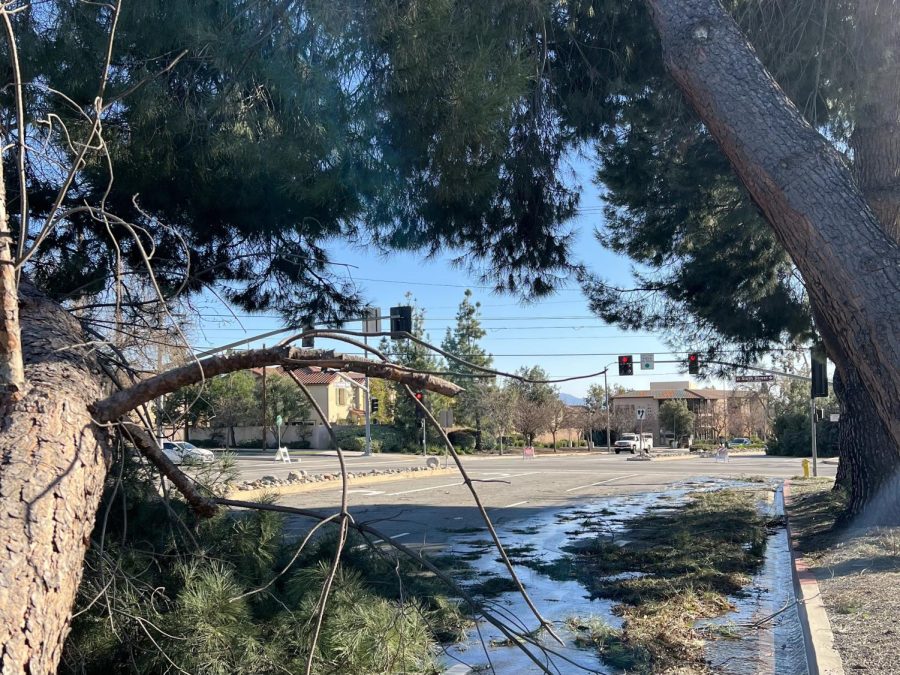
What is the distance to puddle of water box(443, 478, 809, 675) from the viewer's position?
5334 millimetres

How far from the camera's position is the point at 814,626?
549cm

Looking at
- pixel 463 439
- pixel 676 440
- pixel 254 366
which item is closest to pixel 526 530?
pixel 254 366

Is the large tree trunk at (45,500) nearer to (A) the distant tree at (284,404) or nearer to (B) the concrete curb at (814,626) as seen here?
(B) the concrete curb at (814,626)

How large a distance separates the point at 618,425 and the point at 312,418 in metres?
31.2

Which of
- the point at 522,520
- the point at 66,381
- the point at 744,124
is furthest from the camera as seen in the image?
the point at 522,520

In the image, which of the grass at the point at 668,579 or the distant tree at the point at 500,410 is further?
the distant tree at the point at 500,410

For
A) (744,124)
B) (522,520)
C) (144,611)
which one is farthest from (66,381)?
(522,520)

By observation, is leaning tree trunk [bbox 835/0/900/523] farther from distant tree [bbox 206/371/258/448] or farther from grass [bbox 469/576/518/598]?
distant tree [bbox 206/371/258/448]

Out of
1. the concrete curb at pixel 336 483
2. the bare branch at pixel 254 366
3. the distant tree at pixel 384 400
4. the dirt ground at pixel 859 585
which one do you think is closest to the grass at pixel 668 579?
the dirt ground at pixel 859 585

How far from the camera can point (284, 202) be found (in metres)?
6.18

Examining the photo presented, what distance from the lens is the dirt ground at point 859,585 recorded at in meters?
4.87

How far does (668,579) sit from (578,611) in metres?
1.48

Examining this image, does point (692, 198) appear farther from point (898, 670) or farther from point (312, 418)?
point (312, 418)

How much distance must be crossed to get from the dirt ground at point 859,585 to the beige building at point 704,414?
66571mm
